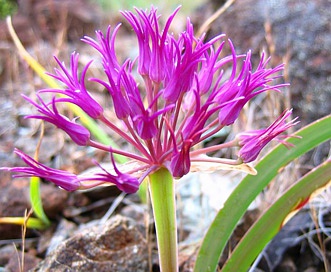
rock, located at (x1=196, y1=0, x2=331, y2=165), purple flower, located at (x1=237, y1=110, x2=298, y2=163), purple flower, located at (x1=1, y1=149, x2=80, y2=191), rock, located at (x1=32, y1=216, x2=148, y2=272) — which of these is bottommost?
rock, located at (x1=32, y1=216, x2=148, y2=272)

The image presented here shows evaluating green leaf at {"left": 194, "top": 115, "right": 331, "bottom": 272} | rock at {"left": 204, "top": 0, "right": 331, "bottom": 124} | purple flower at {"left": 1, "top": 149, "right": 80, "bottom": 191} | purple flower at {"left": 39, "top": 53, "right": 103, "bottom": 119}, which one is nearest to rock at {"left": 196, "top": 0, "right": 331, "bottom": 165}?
rock at {"left": 204, "top": 0, "right": 331, "bottom": 124}

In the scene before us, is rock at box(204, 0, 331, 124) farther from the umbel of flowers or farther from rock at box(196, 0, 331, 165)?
the umbel of flowers

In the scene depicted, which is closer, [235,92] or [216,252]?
[235,92]

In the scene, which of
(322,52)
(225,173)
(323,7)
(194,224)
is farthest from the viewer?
(323,7)

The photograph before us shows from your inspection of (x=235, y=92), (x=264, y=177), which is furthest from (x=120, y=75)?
(x=264, y=177)

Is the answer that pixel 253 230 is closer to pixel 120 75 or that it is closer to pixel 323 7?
pixel 120 75
